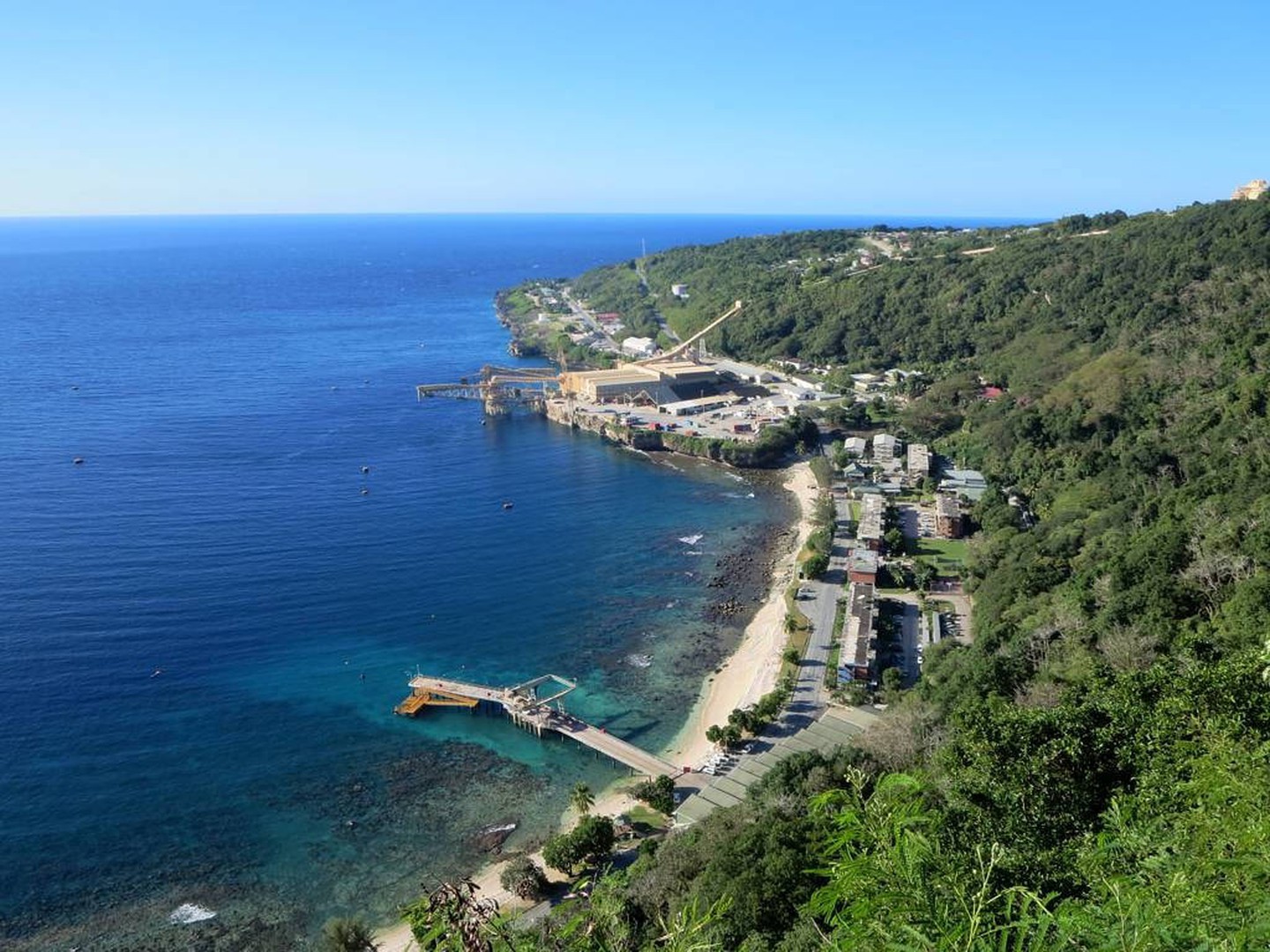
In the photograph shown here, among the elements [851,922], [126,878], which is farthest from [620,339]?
[851,922]

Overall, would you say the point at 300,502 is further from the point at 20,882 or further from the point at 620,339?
the point at 620,339

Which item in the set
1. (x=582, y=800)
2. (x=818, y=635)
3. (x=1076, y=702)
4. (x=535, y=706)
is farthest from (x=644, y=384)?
(x=1076, y=702)

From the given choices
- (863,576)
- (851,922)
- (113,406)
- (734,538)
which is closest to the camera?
(851,922)

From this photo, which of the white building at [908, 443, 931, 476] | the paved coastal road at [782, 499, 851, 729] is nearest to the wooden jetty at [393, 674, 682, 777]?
the paved coastal road at [782, 499, 851, 729]

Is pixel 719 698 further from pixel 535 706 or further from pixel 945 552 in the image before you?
pixel 945 552

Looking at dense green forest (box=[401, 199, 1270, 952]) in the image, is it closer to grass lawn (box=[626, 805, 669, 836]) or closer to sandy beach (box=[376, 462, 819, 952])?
grass lawn (box=[626, 805, 669, 836])
